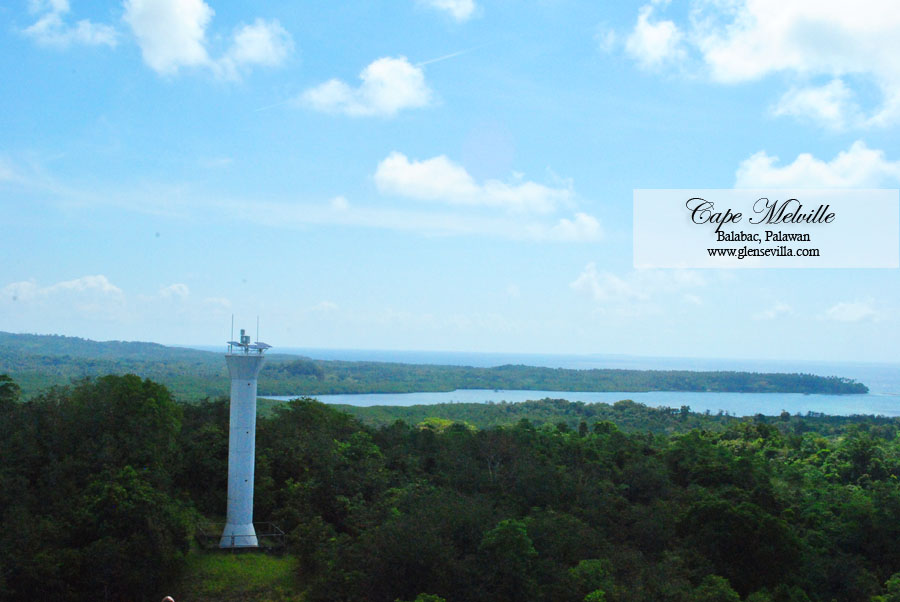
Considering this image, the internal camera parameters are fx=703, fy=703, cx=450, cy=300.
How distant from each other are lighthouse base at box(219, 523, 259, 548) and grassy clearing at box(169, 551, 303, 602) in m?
0.30

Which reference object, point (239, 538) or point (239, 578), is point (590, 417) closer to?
point (239, 538)

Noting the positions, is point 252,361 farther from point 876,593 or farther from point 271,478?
point 876,593

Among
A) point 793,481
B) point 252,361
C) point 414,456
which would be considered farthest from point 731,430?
point 252,361

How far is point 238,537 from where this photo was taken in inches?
739

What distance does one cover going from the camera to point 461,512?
16.8 m

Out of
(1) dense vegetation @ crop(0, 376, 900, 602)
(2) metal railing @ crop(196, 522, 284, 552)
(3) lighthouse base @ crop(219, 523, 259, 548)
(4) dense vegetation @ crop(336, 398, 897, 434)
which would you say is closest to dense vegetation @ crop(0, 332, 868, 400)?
(4) dense vegetation @ crop(336, 398, 897, 434)

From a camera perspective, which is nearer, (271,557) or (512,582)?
(512,582)

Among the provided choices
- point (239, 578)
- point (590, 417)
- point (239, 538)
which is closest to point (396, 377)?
point (590, 417)

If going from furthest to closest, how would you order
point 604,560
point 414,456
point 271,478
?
point 414,456
point 271,478
point 604,560

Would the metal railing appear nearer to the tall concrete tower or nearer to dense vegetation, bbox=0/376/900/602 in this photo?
the tall concrete tower

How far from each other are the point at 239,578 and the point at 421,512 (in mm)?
4704

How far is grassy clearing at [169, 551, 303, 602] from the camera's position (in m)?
16.1

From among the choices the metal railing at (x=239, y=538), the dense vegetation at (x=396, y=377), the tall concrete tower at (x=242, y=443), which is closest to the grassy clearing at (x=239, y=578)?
the metal railing at (x=239, y=538)

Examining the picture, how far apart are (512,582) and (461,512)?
2596 millimetres
